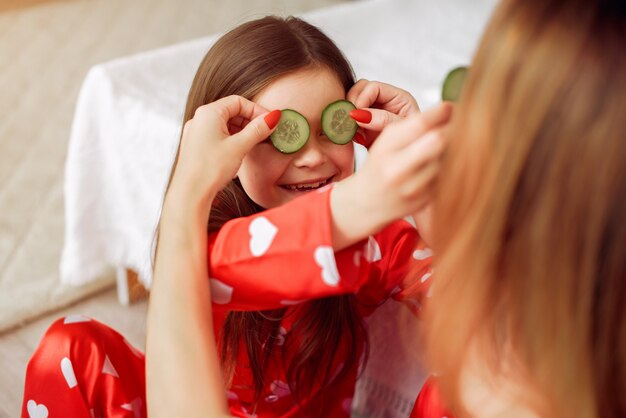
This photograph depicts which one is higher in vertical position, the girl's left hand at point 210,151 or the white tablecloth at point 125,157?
the girl's left hand at point 210,151

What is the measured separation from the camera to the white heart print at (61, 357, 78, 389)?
1123 mm

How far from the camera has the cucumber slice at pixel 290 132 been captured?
99 cm

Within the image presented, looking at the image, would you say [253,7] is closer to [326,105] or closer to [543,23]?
[326,105]

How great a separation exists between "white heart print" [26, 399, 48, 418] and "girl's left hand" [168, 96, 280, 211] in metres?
0.50

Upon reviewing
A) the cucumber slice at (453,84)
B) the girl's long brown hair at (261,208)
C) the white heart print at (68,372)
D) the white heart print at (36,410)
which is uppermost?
the cucumber slice at (453,84)

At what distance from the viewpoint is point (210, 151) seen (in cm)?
83

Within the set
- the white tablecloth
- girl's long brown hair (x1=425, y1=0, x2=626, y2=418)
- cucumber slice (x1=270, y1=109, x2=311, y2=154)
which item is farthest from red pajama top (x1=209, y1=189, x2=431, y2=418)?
the white tablecloth

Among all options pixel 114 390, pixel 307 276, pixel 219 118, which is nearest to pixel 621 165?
pixel 307 276

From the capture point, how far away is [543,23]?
0.60 m

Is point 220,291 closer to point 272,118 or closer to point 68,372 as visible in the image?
point 272,118

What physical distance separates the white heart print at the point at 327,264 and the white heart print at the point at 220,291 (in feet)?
0.39

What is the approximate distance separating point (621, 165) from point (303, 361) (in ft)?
2.28

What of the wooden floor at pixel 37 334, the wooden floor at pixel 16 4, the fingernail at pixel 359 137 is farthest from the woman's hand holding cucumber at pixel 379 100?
the wooden floor at pixel 16 4

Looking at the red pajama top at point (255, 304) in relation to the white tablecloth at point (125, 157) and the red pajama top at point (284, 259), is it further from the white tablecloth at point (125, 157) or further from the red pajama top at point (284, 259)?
the white tablecloth at point (125, 157)
